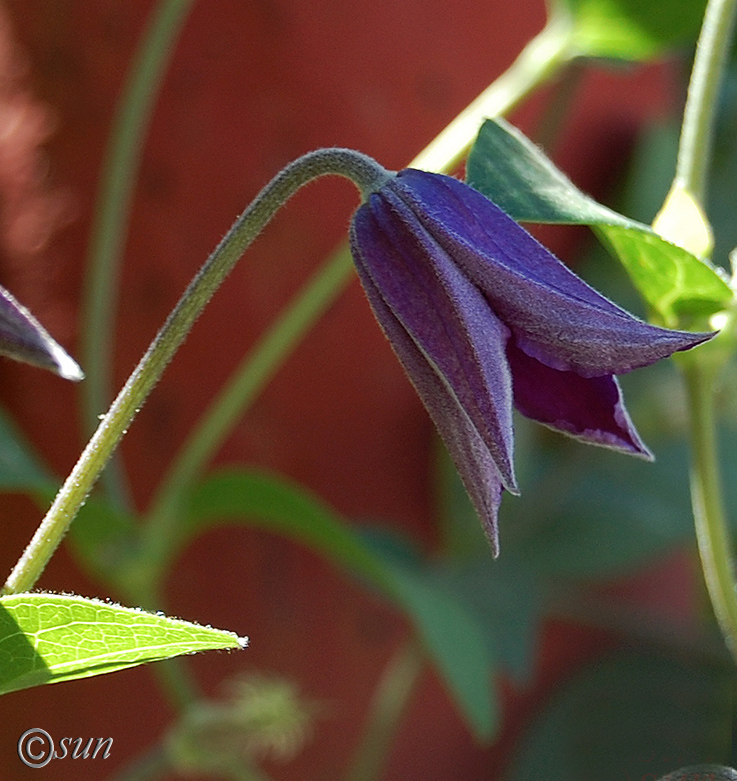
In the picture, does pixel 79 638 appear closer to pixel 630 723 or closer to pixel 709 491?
pixel 709 491

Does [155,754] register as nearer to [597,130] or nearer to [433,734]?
[433,734]

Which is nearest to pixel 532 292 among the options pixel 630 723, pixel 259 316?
pixel 259 316

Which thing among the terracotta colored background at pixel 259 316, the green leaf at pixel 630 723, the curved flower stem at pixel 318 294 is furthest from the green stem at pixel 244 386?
the green leaf at pixel 630 723

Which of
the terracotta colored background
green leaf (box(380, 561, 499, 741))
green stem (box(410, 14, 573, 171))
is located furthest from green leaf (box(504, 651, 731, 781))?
green stem (box(410, 14, 573, 171))

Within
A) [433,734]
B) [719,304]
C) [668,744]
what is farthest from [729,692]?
[719,304]

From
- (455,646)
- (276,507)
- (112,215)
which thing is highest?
(112,215)

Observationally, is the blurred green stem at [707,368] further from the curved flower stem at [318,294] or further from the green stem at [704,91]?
the curved flower stem at [318,294]

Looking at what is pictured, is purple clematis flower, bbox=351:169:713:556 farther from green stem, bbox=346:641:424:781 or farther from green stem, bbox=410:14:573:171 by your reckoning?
green stem, bbox=346:641:424:781
